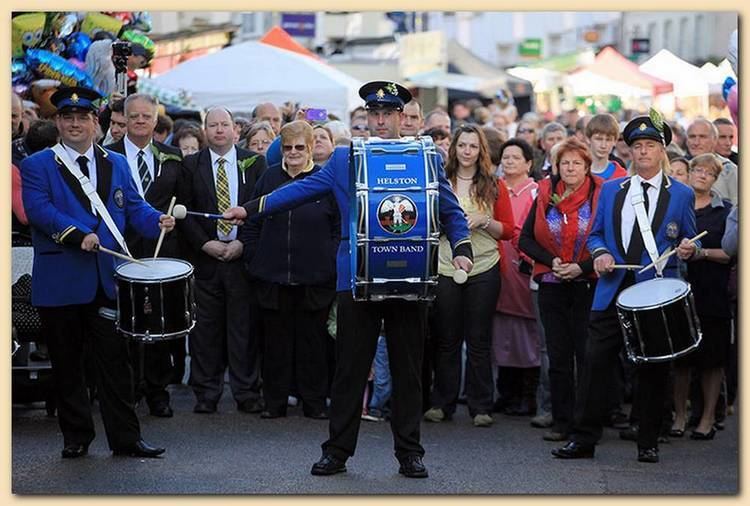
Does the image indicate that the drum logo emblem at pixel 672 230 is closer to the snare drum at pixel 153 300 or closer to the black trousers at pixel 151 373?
the snare drum at pixel 153 300

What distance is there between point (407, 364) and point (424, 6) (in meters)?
1.96

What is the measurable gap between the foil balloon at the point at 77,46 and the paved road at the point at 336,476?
360 centimetres

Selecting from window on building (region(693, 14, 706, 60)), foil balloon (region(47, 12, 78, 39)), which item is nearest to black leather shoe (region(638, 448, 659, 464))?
foil balloon (region(47, 12, 78, 39))

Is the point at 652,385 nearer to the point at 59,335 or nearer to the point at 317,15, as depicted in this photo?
the point at 59,335

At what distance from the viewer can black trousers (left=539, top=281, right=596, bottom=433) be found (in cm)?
1073

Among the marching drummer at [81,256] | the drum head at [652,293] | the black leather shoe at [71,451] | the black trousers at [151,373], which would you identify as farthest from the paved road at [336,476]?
the drum head at [652,293]

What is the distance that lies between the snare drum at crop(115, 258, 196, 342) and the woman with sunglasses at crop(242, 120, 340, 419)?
1.79m

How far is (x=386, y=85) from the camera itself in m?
8.99

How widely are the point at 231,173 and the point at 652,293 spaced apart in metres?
3.39

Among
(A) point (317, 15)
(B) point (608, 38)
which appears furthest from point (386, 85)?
(B) point (608, 38)

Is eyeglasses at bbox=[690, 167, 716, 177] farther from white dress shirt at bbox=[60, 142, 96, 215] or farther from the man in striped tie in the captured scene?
white dress shirt at bbox=[60, 142, 96, 215]

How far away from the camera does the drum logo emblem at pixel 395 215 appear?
27.6 ft

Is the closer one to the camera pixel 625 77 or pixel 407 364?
pixel 407 364

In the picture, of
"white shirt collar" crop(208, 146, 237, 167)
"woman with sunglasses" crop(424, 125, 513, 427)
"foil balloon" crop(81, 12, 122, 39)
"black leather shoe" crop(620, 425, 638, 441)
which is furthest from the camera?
"foil balloon" crop(81, 12, 122, 39)
